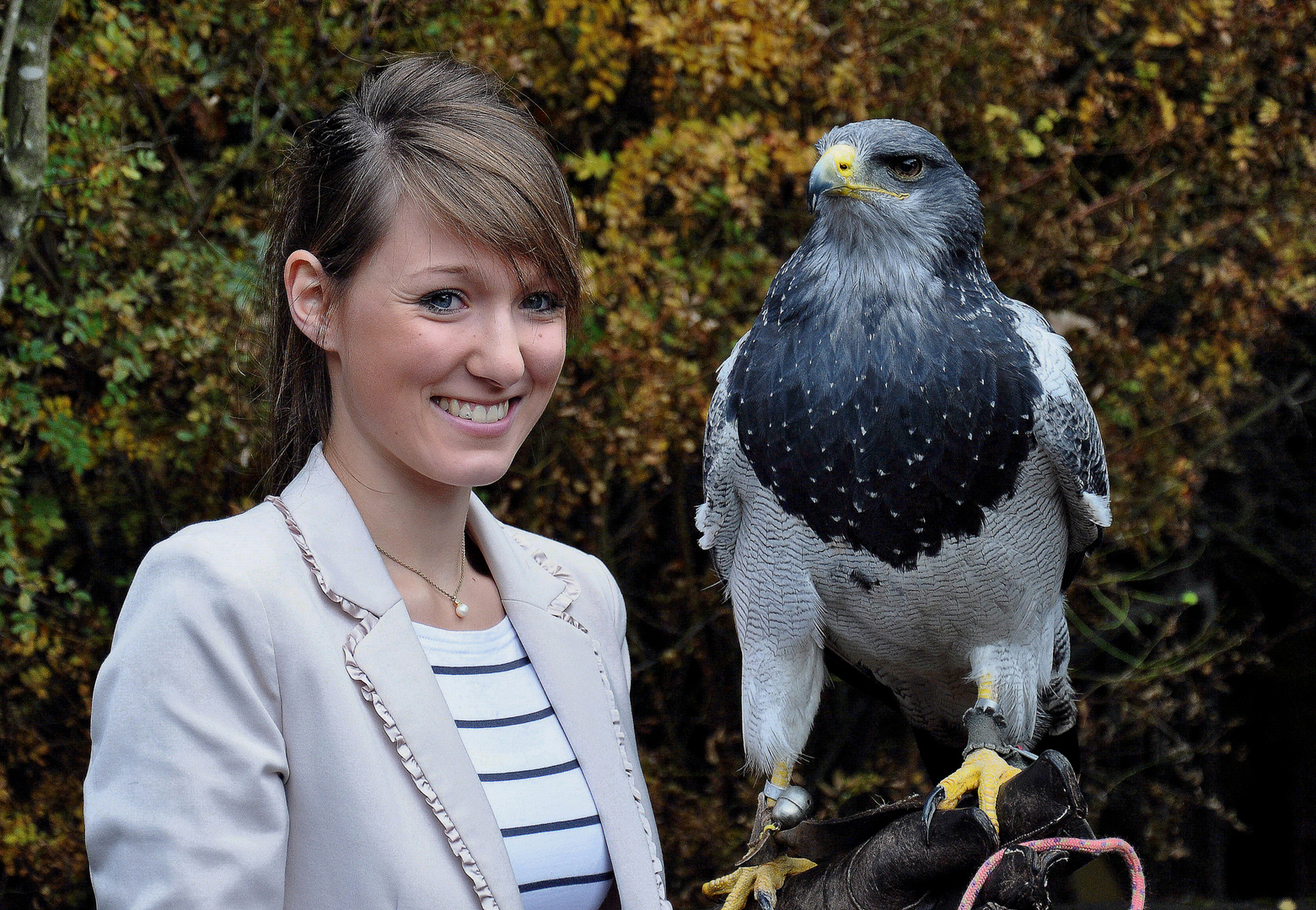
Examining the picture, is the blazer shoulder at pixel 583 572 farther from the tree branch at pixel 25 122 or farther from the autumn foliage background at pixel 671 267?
the tree branch at pixel 25 122

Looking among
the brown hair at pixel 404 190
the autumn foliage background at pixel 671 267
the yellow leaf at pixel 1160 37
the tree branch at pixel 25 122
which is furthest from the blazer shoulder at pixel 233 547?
the yellow leaf at pixel 1160 37

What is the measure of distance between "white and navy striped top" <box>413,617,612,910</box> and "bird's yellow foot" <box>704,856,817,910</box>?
0.60 metres

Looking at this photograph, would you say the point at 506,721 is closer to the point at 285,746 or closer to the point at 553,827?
the point at 553,827

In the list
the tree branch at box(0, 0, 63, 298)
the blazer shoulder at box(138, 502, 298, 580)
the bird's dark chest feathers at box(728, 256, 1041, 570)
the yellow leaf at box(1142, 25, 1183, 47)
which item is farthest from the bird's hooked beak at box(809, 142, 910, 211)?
the yellow leaf at box(1142, 25, 1183, 47)

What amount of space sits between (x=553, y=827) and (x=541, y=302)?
616 mm

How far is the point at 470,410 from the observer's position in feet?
4.41

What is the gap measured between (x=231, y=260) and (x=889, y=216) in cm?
192

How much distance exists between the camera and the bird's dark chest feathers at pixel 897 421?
1.78 m

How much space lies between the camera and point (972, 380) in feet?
5.87

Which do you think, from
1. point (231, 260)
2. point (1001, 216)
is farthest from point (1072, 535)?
point (231, 260)

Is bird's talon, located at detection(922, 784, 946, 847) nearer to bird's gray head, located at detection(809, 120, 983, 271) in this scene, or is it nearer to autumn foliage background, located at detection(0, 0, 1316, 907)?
bird's gray head, located at detection(809, 120, 983, 271)

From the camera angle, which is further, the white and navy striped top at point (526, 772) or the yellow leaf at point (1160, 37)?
the yellow leaf at point (1160, 37)

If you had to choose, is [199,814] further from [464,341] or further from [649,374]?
[649,374]

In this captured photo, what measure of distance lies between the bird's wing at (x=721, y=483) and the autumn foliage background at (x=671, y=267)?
0.77 metres
